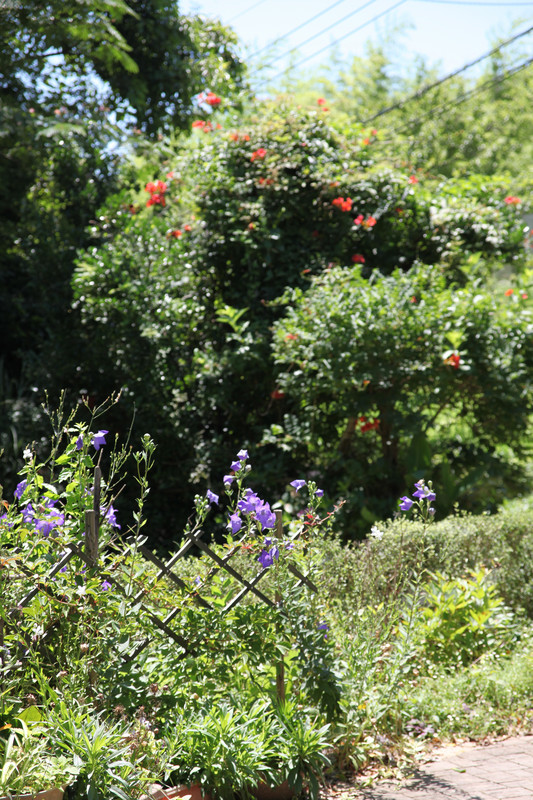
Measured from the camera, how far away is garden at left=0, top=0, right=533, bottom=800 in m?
2.73

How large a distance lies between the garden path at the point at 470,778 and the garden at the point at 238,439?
0.14 metres

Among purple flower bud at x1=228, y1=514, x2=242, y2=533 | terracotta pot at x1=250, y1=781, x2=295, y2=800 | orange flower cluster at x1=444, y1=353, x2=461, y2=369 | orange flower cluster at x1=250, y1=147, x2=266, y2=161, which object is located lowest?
terracotta pot at x1=250, y1=781, x2=295, y2=800

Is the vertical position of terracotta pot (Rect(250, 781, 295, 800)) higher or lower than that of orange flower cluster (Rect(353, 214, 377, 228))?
lower

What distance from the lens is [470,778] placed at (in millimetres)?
3143

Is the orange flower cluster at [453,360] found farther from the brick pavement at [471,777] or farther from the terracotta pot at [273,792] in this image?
the terracotta pot at [273,792]

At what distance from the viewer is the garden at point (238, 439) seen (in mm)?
2730

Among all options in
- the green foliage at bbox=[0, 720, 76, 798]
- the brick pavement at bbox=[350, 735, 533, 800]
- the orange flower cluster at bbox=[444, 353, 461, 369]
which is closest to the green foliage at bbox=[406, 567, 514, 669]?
the brick pavement at bbox=[350, 735, 533, 800]

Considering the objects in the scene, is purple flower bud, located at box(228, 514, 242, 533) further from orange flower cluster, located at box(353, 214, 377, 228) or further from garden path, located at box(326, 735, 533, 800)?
orange flower cluster, located at box(353, 214, 377, 228)

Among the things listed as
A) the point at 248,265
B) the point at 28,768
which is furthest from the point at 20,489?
the point at 248,265

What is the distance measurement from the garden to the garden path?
14 cm

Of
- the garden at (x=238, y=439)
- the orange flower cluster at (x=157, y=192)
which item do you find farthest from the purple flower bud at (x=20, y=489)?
the orange flower cluster at (x=157, y=192)

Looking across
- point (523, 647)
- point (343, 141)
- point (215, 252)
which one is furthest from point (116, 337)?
point (523, 647)

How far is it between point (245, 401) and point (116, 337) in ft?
4.59

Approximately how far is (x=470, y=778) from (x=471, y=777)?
1 cm
